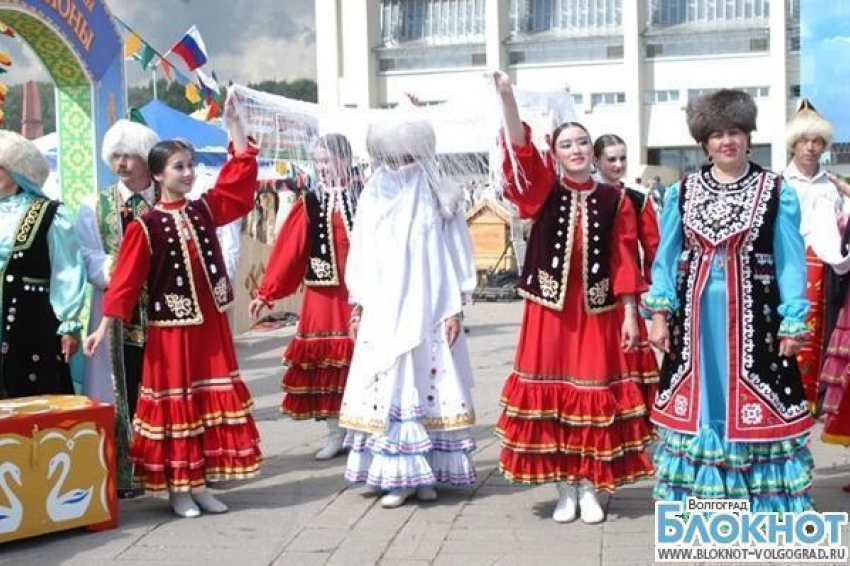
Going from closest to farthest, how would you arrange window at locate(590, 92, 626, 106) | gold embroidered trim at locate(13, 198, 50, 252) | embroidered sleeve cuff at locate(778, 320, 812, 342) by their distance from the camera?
embroidered sleeve cuff at locate(778, 320, 812, 342)
gold embroidered trim at locate(13, 198, 50, 252)
window at locate(590, 92, 626, 106)

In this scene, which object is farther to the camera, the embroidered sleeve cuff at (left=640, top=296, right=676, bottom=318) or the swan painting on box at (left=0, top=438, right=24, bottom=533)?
the swan painting on box at (left=0, top=438, right=24, bottom=533)

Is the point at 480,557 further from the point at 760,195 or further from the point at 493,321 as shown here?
the point at 493,321

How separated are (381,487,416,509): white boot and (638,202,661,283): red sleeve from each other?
1.58 metres

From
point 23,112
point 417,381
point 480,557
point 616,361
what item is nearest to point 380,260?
point 417,381

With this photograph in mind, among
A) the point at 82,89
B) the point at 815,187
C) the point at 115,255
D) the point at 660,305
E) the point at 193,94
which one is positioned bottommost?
the point at 660,305

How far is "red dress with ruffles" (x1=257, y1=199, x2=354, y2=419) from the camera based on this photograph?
699 centimetres

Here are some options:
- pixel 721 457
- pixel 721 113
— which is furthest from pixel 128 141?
pixel 721 457

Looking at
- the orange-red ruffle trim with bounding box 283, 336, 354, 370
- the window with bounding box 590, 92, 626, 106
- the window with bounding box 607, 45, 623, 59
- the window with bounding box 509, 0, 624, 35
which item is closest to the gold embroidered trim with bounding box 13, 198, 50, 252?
the orange-red ruffle trim with bounding box 283, 336, 354, 370

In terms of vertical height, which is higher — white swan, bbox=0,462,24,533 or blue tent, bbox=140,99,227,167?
blue tent, bbox=140,99,227,167

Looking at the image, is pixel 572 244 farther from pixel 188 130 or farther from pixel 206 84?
pixel 188 130

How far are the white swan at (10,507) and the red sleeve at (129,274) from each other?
80cm

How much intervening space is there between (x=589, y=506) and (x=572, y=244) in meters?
1.16

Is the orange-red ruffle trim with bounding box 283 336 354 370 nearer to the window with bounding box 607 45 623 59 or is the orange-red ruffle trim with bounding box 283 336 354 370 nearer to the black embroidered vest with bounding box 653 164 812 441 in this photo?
the black embroidered vest with bounding box 653 164 812 441

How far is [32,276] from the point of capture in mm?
5613
